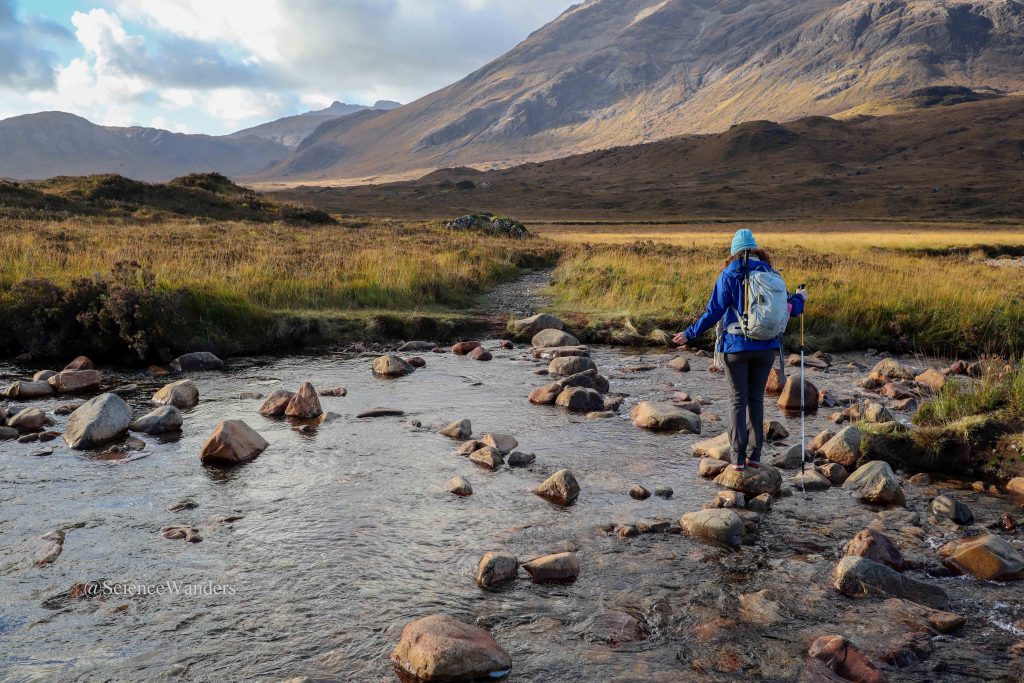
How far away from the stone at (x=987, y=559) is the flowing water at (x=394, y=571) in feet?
0.58

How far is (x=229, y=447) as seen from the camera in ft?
32.6

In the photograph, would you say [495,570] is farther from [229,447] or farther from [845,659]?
[229,447]

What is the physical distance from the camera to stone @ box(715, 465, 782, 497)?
9.22 meters

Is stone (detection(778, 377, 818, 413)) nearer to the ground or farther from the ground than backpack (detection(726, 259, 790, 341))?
nearer to the ground

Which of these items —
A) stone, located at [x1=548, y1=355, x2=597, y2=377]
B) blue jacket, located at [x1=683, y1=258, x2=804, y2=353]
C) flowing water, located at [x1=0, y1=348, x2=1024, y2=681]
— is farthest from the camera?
stone, located at [x1=548, y1=355, x2=597, y2=377]

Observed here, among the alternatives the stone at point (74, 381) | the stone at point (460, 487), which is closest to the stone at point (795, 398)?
the stone at point (460, 487)

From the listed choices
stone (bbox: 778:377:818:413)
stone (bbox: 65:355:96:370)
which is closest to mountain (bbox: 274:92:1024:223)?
stone (bbox: 778:377:818:413)

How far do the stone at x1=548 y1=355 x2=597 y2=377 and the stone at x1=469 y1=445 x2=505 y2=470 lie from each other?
5.28m

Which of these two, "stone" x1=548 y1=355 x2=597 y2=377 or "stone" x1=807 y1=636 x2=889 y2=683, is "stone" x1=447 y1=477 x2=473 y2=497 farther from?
"stone" x1=548 y1=355 x2=597 y2=377

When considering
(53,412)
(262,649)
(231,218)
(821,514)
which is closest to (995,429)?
(821,514)

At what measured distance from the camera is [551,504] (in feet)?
29.2

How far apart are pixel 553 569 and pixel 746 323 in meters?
3.94

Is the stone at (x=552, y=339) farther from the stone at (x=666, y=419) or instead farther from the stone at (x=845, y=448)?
the stone at (x=845, y=448)

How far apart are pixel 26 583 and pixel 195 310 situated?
11556mm
